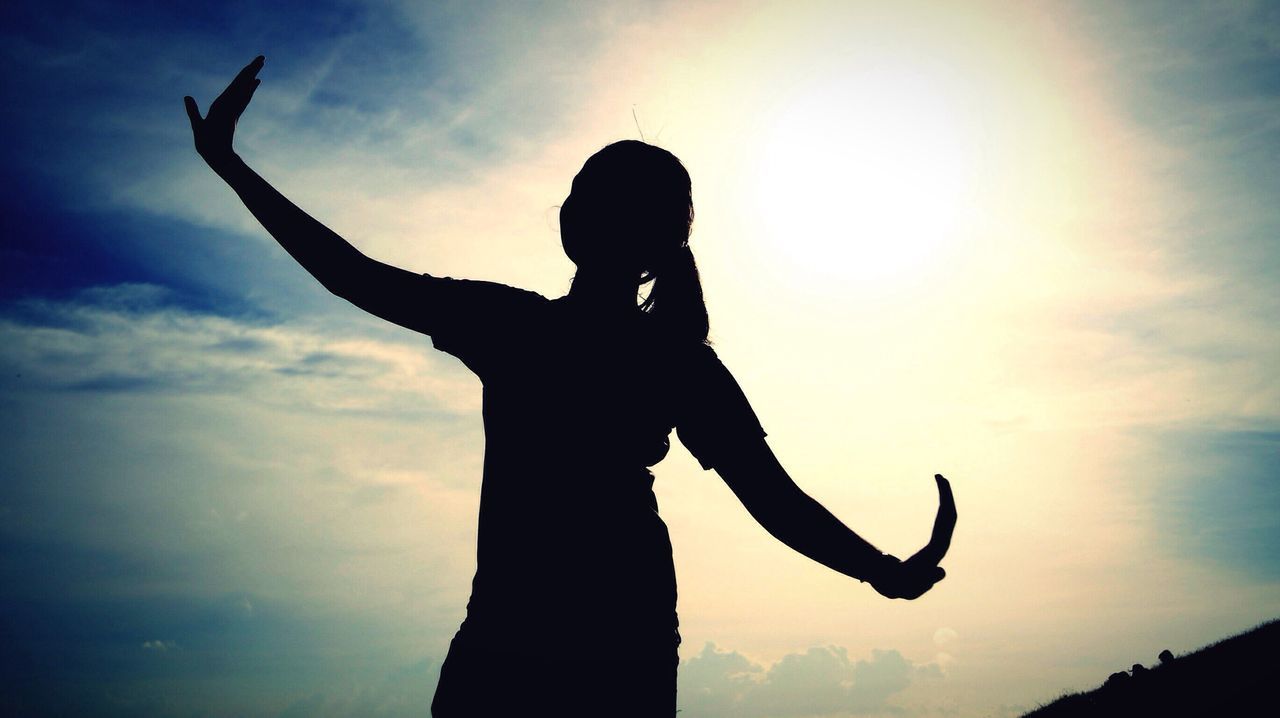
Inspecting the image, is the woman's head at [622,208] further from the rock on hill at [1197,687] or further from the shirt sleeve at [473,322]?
the rock on hill at [1197,687]

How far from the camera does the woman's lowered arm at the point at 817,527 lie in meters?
2.82

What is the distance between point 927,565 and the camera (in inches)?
111

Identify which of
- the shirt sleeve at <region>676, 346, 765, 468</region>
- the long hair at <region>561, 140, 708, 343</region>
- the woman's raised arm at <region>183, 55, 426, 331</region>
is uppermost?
the long hair at <region>561, 140, 708, 343</region>

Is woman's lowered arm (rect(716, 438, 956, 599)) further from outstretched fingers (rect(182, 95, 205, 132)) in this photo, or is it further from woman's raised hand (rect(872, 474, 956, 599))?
outstretched fingers (rect(182, 95, 205, 132))

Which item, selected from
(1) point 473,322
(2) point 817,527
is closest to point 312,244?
(1) point 473,322

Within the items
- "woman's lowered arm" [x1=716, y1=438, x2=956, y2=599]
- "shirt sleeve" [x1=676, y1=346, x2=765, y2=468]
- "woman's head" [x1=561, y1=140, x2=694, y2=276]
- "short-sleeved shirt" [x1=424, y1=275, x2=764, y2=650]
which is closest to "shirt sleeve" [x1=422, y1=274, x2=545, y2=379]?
"short-sleeved shirt" [x1=424, y1=275, x2=764, y2=650]

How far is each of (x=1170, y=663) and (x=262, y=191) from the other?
1350 cm

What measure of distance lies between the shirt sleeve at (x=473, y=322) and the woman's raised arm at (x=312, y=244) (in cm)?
7

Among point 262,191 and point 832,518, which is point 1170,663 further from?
point 262,191

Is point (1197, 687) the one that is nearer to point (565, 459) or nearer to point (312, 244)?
point (565, 459)

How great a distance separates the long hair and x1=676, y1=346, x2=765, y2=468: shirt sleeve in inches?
6.7

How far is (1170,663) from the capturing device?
11.0 m

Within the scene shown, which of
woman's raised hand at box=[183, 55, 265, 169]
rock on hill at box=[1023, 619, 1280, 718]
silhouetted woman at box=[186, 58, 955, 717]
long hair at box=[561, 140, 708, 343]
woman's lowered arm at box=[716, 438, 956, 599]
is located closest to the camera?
silhouetted woman at box=[186, 58, 955, 717]

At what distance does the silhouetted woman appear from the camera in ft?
7.21
